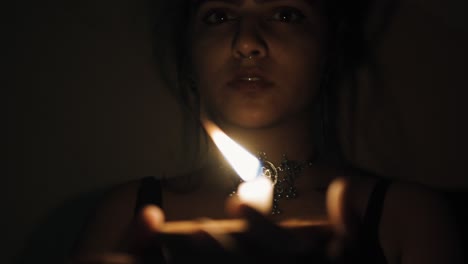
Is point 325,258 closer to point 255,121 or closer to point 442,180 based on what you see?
point 255,121

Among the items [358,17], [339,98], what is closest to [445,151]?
[339,98]

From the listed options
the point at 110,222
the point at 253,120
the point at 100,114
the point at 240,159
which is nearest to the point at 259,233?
the point at 240,159

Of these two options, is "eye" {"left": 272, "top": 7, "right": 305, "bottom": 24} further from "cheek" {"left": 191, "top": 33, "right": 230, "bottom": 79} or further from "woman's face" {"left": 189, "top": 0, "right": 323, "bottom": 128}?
"cheek" {"left": 191, "top": 33, "right": 230, "bottom": 79}

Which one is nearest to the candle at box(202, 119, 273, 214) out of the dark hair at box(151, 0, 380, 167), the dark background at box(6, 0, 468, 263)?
the dark hair at box(151, 0, 380, 167)

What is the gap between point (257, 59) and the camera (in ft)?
3.00

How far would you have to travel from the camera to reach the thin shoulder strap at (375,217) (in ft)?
2.79

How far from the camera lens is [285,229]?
35 centimetres

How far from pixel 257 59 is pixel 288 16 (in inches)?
5.7

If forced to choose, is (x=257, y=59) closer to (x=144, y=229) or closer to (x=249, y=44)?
(x=249, y=44)

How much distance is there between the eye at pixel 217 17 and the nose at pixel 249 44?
0.08 meters

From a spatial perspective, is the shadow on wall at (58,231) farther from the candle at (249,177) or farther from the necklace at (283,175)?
the candle at (249,177)

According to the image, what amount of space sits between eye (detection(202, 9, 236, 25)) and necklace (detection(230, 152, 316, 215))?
0.94 feet

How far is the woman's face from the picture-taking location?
917 mm

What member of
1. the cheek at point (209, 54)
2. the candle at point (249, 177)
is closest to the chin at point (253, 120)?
the cheek at point (209, 54)
